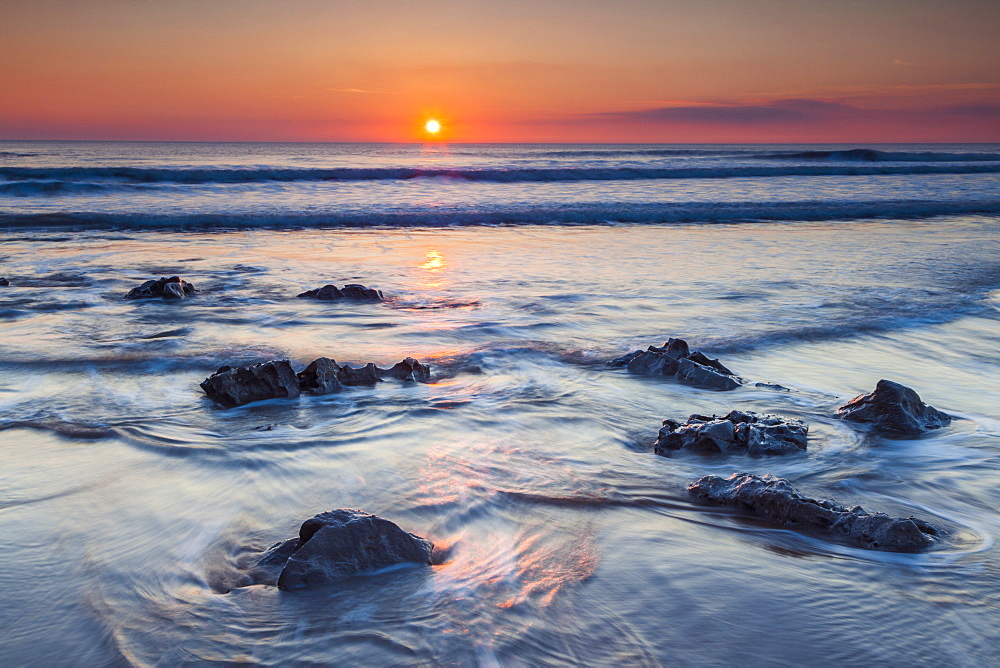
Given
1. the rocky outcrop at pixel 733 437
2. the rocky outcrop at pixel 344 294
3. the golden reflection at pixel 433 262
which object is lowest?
the rocky outcrop at pixel 733 437

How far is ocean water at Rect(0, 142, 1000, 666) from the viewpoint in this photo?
1898mm

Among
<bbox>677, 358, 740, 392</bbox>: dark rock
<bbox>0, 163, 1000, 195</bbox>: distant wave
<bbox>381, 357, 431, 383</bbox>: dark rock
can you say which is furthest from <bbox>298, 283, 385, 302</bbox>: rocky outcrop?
<bbox>0, 163, 1000, 195</bbox>: distant wave

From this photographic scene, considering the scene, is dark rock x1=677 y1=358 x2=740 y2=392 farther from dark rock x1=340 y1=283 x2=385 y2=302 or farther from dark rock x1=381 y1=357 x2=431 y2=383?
dark rock x1=340 y1=283 x2=385 y2=302

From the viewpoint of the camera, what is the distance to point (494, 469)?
2.92 metres

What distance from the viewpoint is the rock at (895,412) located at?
3.27m

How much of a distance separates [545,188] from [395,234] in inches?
408

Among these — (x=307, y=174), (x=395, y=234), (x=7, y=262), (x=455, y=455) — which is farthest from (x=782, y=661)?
(x=307, y=174)

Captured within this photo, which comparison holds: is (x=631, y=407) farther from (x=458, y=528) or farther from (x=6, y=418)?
(x=6, y=418)

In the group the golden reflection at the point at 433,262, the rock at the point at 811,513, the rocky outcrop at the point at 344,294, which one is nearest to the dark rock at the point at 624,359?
the rock at the point at 811,513

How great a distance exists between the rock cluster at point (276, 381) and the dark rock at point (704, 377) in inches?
71.5

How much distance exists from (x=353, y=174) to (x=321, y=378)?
2228cm

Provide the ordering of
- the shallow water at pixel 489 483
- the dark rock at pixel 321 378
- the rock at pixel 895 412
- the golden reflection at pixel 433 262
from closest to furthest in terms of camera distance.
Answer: the shallow water at pixel 489 483, the rock at pixel 895 412, the dark rock at pixel 321 378, the golden reflection at pixel 433 262

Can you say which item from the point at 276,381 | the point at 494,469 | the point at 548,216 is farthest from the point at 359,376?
the point at 548,216

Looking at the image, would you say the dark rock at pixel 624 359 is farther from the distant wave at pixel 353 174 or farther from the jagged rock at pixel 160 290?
the distant wave at pixel 353 174
